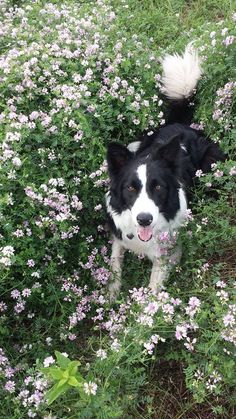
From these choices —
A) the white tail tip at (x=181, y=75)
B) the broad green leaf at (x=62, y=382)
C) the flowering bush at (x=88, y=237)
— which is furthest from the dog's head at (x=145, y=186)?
the broad green leaf at (x=62, y=382)

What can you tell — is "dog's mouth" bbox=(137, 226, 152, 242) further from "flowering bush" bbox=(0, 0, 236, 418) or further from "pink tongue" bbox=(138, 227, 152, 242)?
"flowering bush" bbox=(0, 0, 236, 418)

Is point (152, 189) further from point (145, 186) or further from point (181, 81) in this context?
point (181, 81)

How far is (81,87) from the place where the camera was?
13.1 ft

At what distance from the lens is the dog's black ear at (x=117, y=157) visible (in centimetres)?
350

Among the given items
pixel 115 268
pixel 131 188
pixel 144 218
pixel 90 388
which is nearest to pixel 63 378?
pixel 90 388

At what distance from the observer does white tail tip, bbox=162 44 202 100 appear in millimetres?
4723

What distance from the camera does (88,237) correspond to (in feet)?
12.9

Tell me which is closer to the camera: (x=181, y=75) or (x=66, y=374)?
(x=66, y=374)

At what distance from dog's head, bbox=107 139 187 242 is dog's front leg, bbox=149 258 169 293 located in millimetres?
248

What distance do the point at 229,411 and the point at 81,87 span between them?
8.77 feet

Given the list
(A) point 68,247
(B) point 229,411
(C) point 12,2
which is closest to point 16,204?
(A) point 68,247

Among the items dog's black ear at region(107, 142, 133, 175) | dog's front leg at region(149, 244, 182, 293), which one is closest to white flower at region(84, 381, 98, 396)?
dog's front leg at region(149, 244, 182, 293)

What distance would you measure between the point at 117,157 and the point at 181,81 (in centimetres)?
155

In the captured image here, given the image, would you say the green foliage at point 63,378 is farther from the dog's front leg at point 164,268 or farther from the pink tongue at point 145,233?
the pink tongue at point 145,233
